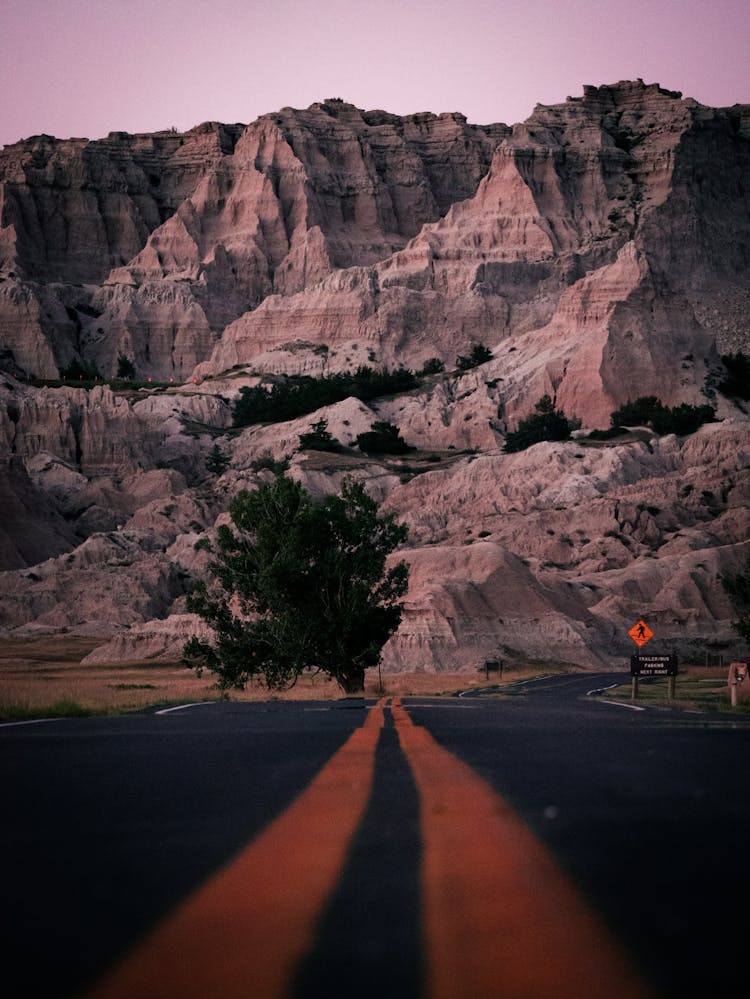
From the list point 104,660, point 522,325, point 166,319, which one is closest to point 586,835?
point 104,660

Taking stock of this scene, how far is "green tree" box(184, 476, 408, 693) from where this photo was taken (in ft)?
126

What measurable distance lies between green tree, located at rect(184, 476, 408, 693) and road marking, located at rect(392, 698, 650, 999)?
106ft

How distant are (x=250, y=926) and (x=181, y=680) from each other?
53.3m

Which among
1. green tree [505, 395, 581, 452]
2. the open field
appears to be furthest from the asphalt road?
green tree [505, 395, 581, 452]

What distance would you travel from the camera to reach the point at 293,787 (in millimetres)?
7191

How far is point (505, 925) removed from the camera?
373 cm

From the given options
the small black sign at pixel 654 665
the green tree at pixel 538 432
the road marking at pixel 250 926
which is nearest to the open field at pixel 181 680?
the small black sign at pixel 654 665

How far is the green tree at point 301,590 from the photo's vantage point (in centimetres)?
3838

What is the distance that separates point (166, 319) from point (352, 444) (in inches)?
2795

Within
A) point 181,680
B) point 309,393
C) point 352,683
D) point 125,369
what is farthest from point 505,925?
point 125,369

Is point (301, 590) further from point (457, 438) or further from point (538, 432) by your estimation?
point (457, 438)

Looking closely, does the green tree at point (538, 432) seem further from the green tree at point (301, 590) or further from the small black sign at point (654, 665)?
the small black sign at point (654, 665)

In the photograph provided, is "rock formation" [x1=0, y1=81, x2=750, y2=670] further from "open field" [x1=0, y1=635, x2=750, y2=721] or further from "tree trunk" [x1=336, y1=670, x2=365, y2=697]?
"tree trunk" [x1=336, y1=670, x2=365, y2=697]

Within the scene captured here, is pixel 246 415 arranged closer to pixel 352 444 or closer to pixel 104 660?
pixel 352 444
